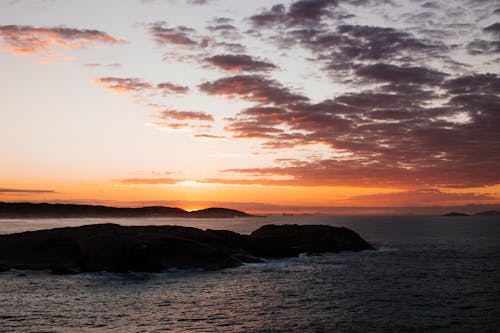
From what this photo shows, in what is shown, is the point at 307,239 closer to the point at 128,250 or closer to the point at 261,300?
the point at 128,250

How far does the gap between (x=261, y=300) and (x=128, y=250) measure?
22.6 metres

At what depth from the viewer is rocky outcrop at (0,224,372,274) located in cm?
5806

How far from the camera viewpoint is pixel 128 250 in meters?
57.9

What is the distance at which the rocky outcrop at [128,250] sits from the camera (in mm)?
58062

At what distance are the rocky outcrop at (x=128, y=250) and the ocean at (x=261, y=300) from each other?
2.56 metres

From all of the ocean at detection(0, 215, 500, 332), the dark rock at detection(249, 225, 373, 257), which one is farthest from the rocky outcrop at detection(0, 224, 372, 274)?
the ocean at detection(0, 215, 500, 332)

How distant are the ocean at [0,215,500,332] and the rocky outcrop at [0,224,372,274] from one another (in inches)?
101

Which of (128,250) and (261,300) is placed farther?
(128,250)

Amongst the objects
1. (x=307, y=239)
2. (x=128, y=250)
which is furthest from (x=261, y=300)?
(x=307, y=239)

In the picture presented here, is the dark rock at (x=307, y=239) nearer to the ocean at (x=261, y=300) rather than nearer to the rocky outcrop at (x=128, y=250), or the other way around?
the rocky outcrop at (x=128, y=250)

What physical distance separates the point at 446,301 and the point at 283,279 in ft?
61.0

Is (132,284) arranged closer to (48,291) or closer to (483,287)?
(48,291)

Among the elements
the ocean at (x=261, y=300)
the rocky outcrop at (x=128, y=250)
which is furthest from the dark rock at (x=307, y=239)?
the ocean at (x=261, y=300)

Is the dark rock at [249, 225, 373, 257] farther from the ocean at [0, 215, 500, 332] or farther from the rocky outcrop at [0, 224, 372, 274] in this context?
the ocean at [0, 215, 500, 332]
